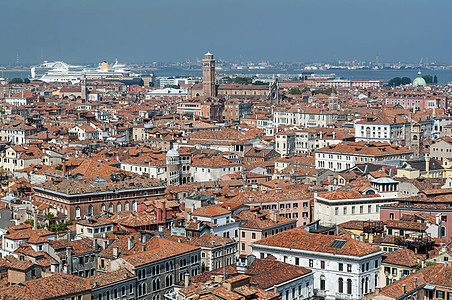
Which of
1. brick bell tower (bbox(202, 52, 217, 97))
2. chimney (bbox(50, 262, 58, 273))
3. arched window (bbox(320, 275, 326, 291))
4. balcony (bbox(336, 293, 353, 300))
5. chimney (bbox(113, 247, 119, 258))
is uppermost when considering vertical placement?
brick bell tower (bbox(202, 52, 217, 97))

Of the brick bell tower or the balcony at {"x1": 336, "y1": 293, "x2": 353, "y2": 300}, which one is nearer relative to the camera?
the balcony at {"x1": 336, "y1": 293, "x2": 353, "y2": 300}

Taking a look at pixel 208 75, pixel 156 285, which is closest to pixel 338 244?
pixel 156 285

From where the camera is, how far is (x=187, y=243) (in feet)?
101

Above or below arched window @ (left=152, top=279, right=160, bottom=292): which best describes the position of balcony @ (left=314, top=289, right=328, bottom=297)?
below

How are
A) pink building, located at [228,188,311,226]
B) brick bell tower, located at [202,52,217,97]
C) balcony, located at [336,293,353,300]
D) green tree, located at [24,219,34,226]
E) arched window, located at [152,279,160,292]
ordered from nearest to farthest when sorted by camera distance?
arched window, located at [152,279,160,292]
balcony, located at [336,293,353,300]
green tree, located at [24,219,34,226]
pink building, located at [228,188,311,226]
brick bell tower, located at [202,52,217,97]

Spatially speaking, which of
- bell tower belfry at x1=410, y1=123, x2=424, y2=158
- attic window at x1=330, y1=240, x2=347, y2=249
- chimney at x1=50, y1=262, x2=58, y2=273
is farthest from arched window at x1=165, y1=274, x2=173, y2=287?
bell tower belfry at x1=410, y1=123, x2=424, y2=158

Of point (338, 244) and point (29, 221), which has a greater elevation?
point (338, 244)

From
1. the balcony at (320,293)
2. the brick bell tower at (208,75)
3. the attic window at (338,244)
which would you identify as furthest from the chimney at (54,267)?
the brick bell tower at (208,75)

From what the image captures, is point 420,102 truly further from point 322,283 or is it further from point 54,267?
point 54,267

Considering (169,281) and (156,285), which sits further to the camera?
(169,281)

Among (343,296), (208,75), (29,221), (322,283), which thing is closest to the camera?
(343,296)

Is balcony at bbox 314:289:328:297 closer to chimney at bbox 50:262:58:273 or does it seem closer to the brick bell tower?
chimney at bbox 50:262:58:273

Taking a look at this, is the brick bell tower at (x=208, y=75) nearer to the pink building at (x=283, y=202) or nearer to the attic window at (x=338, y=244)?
the pink building at (x=283, y=202)

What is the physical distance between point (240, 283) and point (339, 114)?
74.1m
